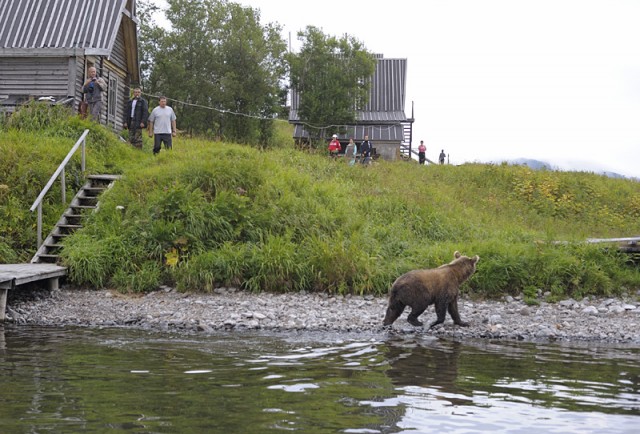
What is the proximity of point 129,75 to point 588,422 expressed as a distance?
1014 inches

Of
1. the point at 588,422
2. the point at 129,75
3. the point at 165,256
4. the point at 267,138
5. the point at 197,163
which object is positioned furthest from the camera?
the point at 267,138

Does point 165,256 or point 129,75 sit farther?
point 129,75

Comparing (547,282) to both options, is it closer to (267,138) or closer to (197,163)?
(197,163)

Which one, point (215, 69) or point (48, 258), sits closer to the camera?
point (48, 258)

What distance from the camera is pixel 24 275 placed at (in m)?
11.8

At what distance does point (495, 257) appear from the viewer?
572 inches

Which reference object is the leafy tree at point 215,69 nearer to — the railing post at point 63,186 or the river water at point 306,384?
the railing post at point 63,186

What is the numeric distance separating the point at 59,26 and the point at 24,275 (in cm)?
1497

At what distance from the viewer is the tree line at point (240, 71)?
4331cm

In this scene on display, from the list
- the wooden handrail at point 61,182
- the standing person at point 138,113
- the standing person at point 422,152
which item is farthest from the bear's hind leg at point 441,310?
the standing person at point 422,152

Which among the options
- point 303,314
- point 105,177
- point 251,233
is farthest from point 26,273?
point 105,177

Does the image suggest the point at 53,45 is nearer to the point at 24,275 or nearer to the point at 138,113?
the point at 138,113

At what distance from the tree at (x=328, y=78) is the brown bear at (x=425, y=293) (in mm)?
32000

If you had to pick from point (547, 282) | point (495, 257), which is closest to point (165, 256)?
point (495, 257)
